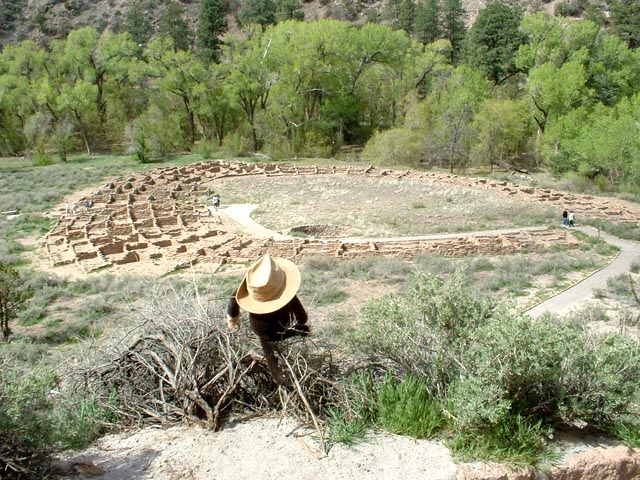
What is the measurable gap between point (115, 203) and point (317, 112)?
2190 centimetres

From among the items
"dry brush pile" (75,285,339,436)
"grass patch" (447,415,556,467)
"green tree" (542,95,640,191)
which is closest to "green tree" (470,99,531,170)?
"green tree" (542,95,640,191)

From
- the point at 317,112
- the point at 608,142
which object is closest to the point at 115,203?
the point at 317,112

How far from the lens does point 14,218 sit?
23172mm

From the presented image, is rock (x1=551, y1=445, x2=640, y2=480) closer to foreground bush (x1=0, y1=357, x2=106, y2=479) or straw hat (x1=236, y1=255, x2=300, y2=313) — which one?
straw hat (x1=236, y1=255, x2=300, y2=313)

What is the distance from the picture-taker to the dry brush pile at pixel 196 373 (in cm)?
516

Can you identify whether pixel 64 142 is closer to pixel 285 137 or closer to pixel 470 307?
pixel 285 137

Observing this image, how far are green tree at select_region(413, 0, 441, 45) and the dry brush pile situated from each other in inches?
2308

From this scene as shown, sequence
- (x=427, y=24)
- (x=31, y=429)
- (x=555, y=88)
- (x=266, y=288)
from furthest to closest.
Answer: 1. (x=427, y=24)
2. (x=555, y=88)
3. (x=266, y=288)
4. (x=31, y=429)

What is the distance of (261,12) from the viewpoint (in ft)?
212

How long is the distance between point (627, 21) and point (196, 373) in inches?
2298

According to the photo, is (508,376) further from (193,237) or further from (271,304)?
(193,237)

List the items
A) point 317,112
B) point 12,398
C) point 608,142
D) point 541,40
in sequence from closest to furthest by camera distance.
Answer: point 12,398 < point 608,142 < point 541,40 < point 317,112

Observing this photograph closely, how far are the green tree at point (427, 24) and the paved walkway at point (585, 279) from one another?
134 ft

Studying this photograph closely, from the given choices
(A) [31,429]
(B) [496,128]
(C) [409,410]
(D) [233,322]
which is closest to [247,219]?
(D) [233,322]
